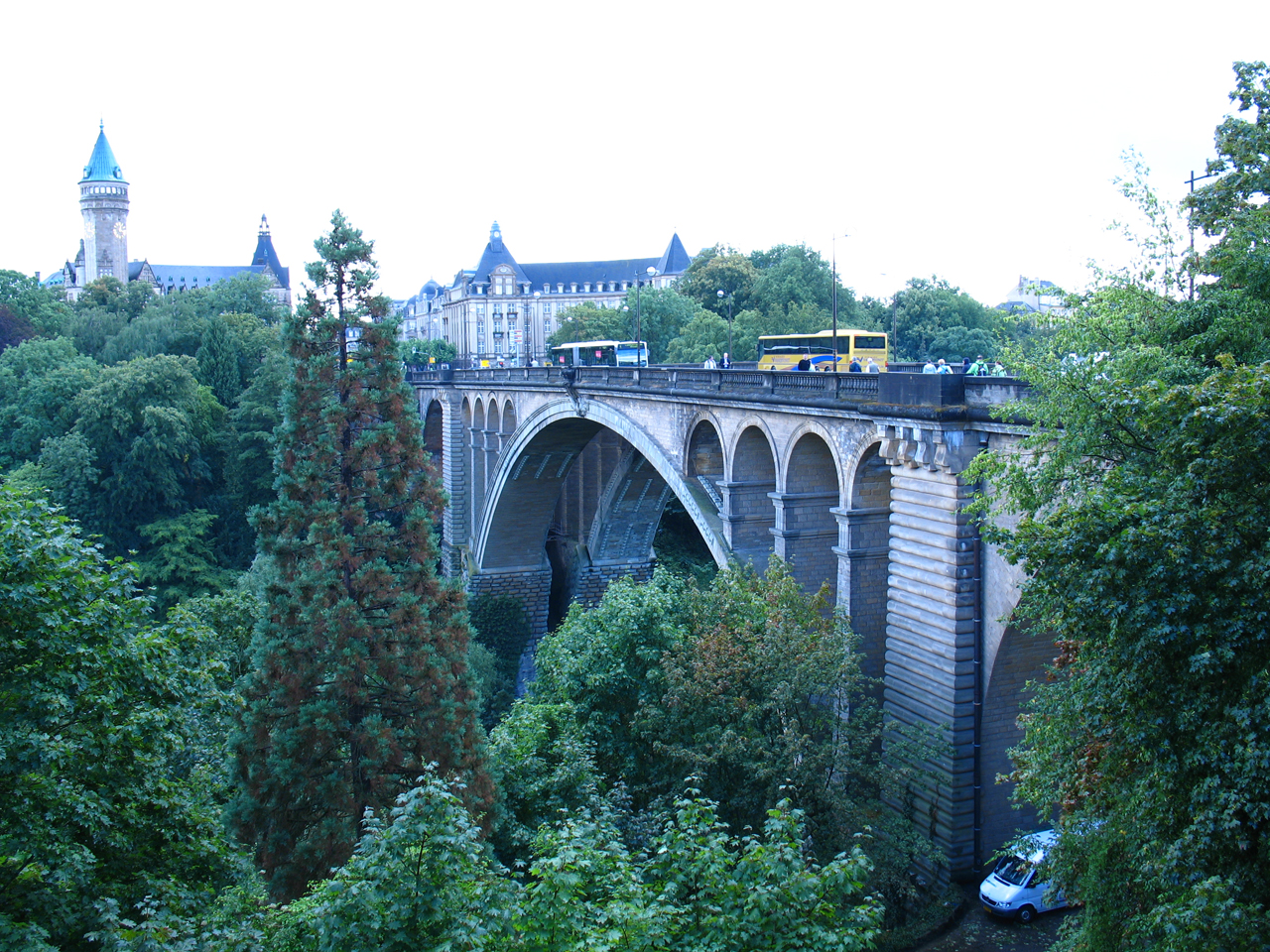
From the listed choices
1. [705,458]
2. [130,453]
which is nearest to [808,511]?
[705,458]

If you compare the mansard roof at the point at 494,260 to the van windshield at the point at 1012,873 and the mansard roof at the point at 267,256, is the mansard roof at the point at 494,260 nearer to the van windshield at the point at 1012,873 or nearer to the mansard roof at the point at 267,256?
the mansard roof at the point at 267,256

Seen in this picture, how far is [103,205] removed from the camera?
121 metres

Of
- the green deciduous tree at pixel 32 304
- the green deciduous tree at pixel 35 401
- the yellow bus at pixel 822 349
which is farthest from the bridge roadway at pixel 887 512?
the green deciduous tree at pixel 32 304

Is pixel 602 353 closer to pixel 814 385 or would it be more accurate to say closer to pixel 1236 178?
pixel 814 385

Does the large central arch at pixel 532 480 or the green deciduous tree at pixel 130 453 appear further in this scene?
the green deciduous tree at pixel 130 453

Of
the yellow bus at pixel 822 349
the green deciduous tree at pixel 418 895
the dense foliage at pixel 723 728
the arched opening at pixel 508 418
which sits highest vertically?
the yellow bus at pixel 822 349

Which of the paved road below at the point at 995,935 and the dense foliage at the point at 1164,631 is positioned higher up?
the dense foliage at the point at 1164,631

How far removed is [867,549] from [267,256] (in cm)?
14083

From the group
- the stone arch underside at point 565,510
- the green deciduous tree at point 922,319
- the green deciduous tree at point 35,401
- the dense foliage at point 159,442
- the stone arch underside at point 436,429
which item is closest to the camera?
the stone arch underside at point 565,510

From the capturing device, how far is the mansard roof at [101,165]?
122 metres

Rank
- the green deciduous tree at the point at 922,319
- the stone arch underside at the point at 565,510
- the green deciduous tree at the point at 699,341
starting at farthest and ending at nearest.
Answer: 1. the green deciduous tree at the point at 922,319
2. the green deciduous tree at the point at 699,341
3. the stone arch underside at the point at 565,510

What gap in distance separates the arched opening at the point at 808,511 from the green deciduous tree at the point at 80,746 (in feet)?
38.7

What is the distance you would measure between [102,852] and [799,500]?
Result: 13.5 m

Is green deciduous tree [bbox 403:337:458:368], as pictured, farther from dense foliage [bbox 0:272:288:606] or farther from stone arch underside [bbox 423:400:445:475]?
stone arch underside [bbox 423:400:445:475]
